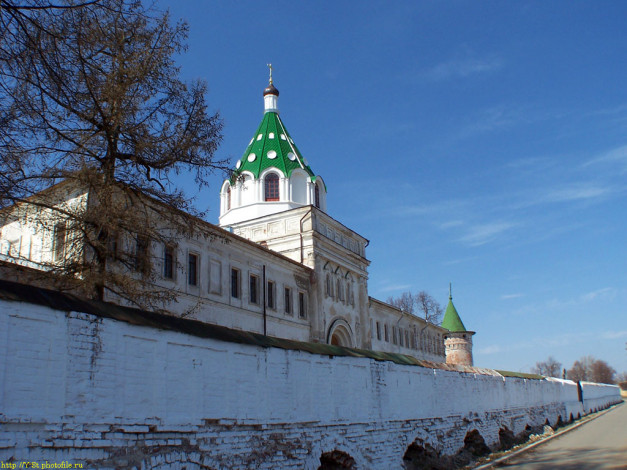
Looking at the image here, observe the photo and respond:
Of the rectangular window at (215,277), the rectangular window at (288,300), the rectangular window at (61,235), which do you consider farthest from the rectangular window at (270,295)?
the rectangular window at (61,235)

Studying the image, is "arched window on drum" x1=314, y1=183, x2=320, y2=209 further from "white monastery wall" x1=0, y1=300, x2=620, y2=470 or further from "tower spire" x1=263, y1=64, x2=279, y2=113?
"white monastery wall" x1=0, y1=300, x2=620, y2=470

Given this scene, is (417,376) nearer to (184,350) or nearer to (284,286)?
(184,350)

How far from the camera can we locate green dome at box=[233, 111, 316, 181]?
1251 inches

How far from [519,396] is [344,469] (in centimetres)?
1390

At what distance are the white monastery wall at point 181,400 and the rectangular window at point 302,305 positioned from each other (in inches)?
510

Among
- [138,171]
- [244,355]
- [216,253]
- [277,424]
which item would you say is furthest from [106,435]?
[216,253]

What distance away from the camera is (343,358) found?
1195cm

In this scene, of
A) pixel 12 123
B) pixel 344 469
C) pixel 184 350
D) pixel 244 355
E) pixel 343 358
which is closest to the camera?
pixel 184 350

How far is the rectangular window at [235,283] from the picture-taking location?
894 inches

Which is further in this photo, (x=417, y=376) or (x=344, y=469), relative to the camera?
(x=417, y=376)

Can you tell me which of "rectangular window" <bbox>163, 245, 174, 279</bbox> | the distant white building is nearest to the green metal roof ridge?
the distant white building

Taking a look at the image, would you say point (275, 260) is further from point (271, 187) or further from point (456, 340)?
point (456, 340)

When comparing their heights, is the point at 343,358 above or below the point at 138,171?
below

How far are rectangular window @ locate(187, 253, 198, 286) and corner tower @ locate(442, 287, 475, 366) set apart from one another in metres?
38.5
